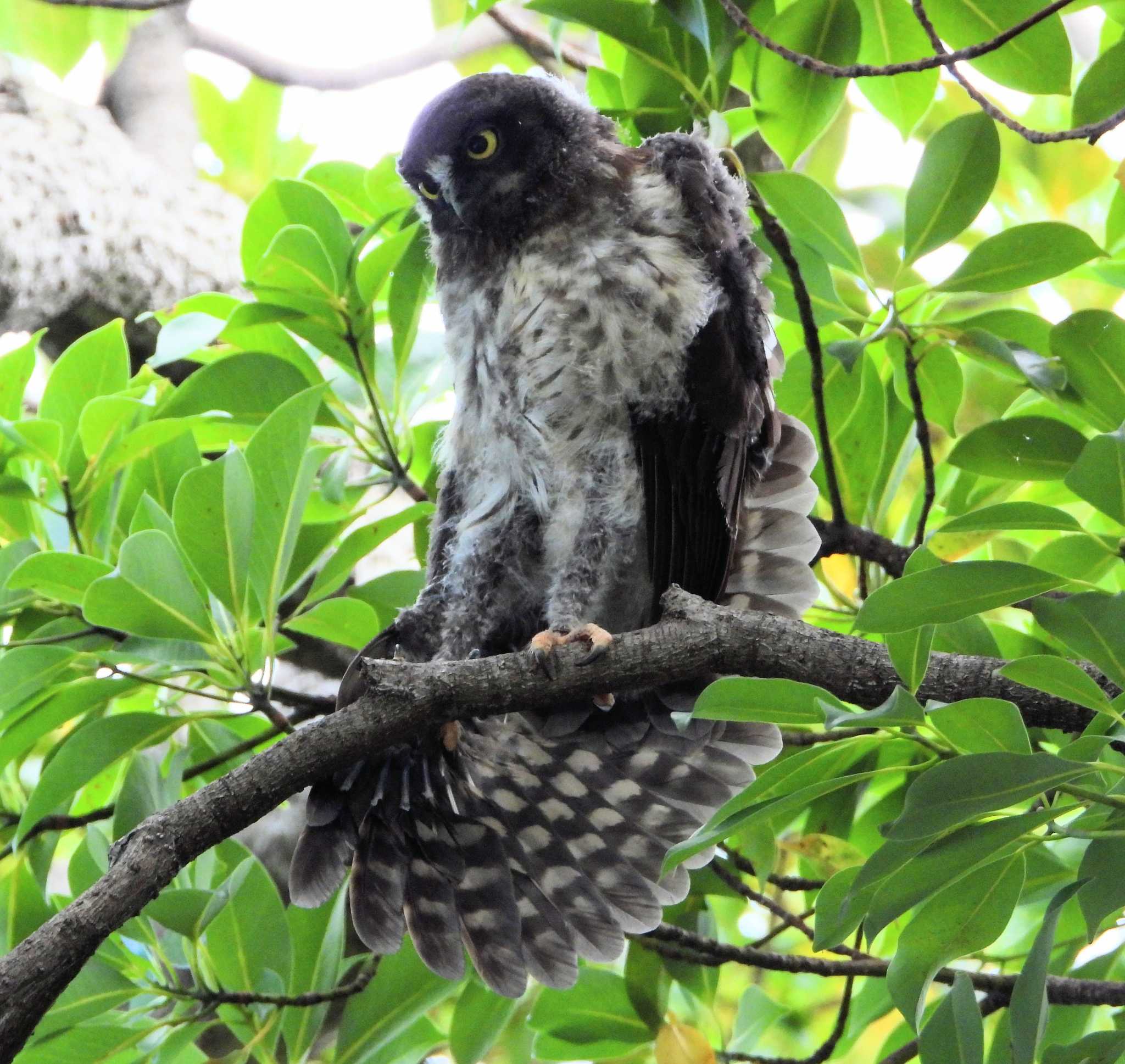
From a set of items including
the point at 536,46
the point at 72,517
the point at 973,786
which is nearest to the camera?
the point at 973,786

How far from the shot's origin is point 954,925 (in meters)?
1.49

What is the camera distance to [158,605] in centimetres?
179

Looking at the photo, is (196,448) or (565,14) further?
(196,448)

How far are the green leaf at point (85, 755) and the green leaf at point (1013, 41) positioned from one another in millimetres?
1772

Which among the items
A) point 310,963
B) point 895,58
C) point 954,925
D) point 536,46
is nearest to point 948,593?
point 954,925

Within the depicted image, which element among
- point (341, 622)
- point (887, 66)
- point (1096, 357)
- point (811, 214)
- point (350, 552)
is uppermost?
point (887, 66)

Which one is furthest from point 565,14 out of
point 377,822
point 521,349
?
point 377,822

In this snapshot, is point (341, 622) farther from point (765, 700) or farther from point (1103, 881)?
point (1103, 881)

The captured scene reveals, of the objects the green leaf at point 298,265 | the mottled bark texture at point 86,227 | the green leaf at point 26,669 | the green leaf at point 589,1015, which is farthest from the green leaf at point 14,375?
the green leaf at point 589,1015

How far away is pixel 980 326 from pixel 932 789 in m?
1.17

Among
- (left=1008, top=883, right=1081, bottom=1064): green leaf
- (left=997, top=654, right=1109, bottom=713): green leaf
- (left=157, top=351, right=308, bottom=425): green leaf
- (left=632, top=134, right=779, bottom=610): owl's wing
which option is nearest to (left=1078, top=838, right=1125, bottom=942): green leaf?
(left=1008, top=883, right=1081, bottom=1064): green leaf

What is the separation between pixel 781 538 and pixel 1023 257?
2.20 feet

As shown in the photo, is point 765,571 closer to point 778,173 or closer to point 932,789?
point 778,173

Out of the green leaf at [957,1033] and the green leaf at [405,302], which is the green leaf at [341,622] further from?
the green leaf at [957,1033]
